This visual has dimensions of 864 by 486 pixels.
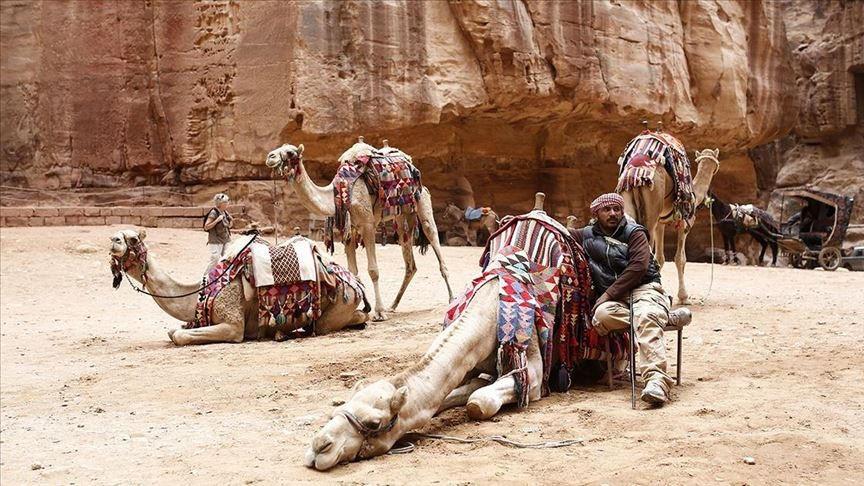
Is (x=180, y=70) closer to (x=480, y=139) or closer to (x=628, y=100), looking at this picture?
(x=480, y=139)

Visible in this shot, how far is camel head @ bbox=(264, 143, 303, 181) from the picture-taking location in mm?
9672

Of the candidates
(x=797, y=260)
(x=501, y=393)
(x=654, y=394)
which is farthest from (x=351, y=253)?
(x=797, y=260)

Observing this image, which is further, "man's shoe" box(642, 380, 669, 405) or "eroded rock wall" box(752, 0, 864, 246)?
"eroded rock wall" box(752, 0, 864, 246)

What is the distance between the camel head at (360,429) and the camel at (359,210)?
18.1ft

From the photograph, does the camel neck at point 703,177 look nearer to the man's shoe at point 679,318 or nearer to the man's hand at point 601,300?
the man's shoe at point 679,318

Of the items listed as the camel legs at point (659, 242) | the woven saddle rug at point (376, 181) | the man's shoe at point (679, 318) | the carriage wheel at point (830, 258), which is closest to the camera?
the man's shoe at point (679, 318)

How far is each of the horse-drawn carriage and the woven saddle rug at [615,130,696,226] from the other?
30.9 feet

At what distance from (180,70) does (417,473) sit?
18.0 meters

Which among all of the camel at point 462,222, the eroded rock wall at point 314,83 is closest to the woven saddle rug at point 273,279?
the eroded rock wall at point 314,83

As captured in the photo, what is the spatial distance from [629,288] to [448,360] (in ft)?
4.58

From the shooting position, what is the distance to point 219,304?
842cm

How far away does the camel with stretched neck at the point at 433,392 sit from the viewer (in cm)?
426

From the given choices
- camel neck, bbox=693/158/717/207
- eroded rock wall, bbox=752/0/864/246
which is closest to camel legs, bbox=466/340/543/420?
camel neck, bbox=693/158/717/207

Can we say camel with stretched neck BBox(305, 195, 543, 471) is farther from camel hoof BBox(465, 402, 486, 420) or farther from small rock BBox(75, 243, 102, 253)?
small rock BBox(75, 243, 102, 253)
